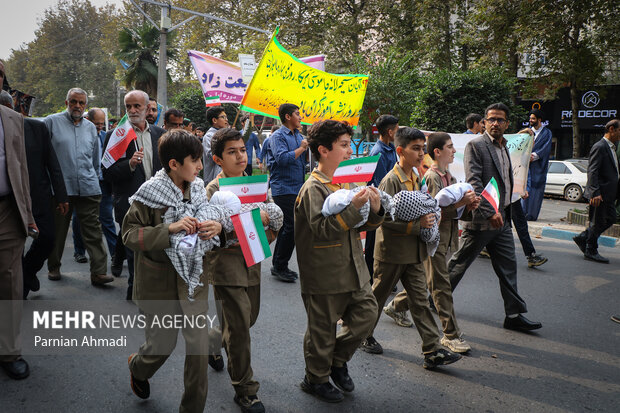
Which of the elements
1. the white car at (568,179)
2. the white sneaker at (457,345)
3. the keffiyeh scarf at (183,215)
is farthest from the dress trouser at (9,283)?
the white car at (568,179)

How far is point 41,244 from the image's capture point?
13.3 ft

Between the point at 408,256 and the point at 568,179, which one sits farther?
the point at 568,179

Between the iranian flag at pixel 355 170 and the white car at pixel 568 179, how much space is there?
15.3 m

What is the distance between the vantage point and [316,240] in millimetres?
2969

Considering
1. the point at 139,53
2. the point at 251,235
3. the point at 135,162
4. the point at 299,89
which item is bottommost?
the point at 251,235

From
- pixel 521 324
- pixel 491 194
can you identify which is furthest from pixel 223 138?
pixel 521 324

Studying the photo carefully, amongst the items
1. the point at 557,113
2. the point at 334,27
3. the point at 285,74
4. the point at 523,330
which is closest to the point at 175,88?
the point at 334,27

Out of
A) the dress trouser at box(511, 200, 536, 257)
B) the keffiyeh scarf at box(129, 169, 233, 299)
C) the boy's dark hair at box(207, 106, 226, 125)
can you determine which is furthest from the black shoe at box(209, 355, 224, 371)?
the dress trouser at box(511, 200, 536, 257)

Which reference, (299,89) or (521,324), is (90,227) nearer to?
(299,89)

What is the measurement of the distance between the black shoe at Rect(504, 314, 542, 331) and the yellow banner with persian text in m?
3.19

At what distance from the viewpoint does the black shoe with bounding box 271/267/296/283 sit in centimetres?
571

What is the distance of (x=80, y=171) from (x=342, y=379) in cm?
370

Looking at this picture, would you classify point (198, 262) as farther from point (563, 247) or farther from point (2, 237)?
point (563, 247)

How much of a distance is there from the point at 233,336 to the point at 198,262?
596 mm
